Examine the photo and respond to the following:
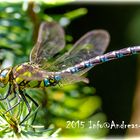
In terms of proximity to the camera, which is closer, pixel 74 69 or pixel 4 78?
pixel 4 78

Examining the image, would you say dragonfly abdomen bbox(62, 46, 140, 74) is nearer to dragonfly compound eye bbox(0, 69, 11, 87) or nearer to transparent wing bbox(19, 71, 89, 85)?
transparent wing bbox(19, 71, 89, 85)

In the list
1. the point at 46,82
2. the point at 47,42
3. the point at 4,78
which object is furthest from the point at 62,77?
the point at 47,42

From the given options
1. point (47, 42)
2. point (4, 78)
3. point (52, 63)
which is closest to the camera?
point (4, 78)

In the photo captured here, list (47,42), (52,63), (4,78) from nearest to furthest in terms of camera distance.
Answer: (4,78) → (52,63) → (47,42)

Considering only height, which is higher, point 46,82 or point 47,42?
point 47,42

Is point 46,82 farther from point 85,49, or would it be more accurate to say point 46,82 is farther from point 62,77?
point 85,49

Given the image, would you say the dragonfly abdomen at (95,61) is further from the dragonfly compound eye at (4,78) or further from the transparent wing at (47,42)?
the dragonfly compound eye at (4,78)

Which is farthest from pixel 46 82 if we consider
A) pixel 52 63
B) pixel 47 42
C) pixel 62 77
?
pixel 47 42
